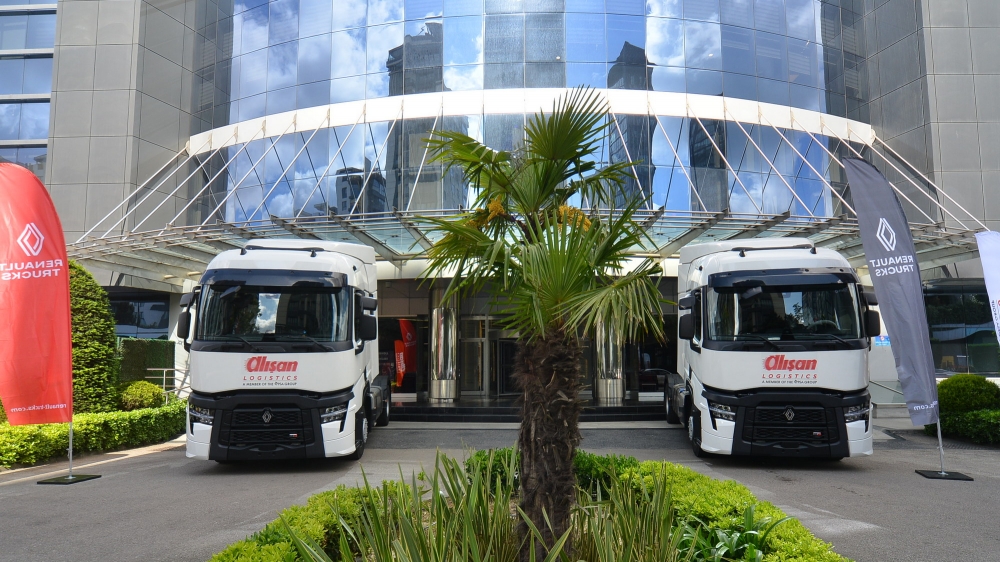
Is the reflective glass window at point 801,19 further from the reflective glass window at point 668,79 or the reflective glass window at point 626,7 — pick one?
the reflective glass window at point 626,7

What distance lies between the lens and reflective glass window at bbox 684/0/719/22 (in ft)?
69.8

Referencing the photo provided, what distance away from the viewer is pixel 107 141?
2291cm

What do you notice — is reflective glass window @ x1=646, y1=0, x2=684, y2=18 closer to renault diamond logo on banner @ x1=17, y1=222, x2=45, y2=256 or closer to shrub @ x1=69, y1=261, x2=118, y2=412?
shrub @ x1=69, y1=261, x2=118, y2=412

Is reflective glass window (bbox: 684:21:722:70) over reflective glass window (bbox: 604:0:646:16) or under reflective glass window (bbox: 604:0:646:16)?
under

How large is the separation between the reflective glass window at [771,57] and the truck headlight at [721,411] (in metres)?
14.7

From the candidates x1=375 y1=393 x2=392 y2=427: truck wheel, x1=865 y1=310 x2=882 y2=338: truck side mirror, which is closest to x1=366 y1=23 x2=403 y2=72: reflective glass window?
x1=375 y1=393 x2=392 y2=427: truck wheel

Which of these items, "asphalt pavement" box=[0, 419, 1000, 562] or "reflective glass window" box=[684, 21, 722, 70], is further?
"reflective glass window" box=[684, 21, 722, 70]

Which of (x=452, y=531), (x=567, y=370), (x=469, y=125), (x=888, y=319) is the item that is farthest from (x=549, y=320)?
(x=469, y=125)

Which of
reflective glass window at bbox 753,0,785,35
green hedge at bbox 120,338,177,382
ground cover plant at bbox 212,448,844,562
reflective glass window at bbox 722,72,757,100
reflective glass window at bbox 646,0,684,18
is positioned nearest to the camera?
ground cover plant at bbox 212,448,844,562

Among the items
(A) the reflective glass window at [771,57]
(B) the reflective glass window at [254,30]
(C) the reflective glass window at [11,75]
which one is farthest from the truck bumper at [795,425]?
(C) the reflective glass window at [11,75]

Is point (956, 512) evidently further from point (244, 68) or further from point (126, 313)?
point (126, 313)

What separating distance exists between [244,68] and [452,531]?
23.0 metres

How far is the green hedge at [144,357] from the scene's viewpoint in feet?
62.5

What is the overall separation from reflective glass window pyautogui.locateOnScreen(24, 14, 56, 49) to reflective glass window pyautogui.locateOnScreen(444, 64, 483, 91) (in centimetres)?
1972
